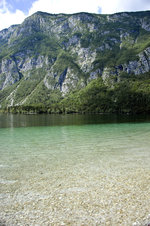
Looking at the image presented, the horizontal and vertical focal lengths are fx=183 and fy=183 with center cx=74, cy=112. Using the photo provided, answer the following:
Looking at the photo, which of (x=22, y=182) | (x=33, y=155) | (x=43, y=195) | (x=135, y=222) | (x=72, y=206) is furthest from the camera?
(x=33, y=155)

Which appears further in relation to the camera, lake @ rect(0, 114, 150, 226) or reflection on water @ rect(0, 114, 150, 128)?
reflection on water @ rect(0, 114, 150, 128)

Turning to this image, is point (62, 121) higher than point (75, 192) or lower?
higher

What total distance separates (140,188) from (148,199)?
70.3 inches

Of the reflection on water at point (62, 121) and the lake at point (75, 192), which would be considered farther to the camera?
the reflection on water at point (62, 121)

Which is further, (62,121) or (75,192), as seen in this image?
(62,121)

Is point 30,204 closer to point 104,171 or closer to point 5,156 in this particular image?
point 104,171

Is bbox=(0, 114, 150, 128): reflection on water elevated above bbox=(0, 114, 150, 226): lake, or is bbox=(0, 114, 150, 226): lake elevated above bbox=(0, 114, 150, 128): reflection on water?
bbox=(0, 114, 150, 128): reflection on water

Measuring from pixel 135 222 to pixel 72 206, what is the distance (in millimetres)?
3630

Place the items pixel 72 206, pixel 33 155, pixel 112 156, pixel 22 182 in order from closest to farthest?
pixel 72 206, pixel 22 182, pixel 112 156, pixel 33 155

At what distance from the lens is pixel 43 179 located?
15.9 m

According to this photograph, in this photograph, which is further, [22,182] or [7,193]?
[22,182]

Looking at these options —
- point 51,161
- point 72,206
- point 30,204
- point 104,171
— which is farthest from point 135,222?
point 51,161

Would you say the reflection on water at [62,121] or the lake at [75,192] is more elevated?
the reflection on water at [62,121]

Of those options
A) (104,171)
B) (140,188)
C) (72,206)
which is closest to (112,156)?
(104,171)
